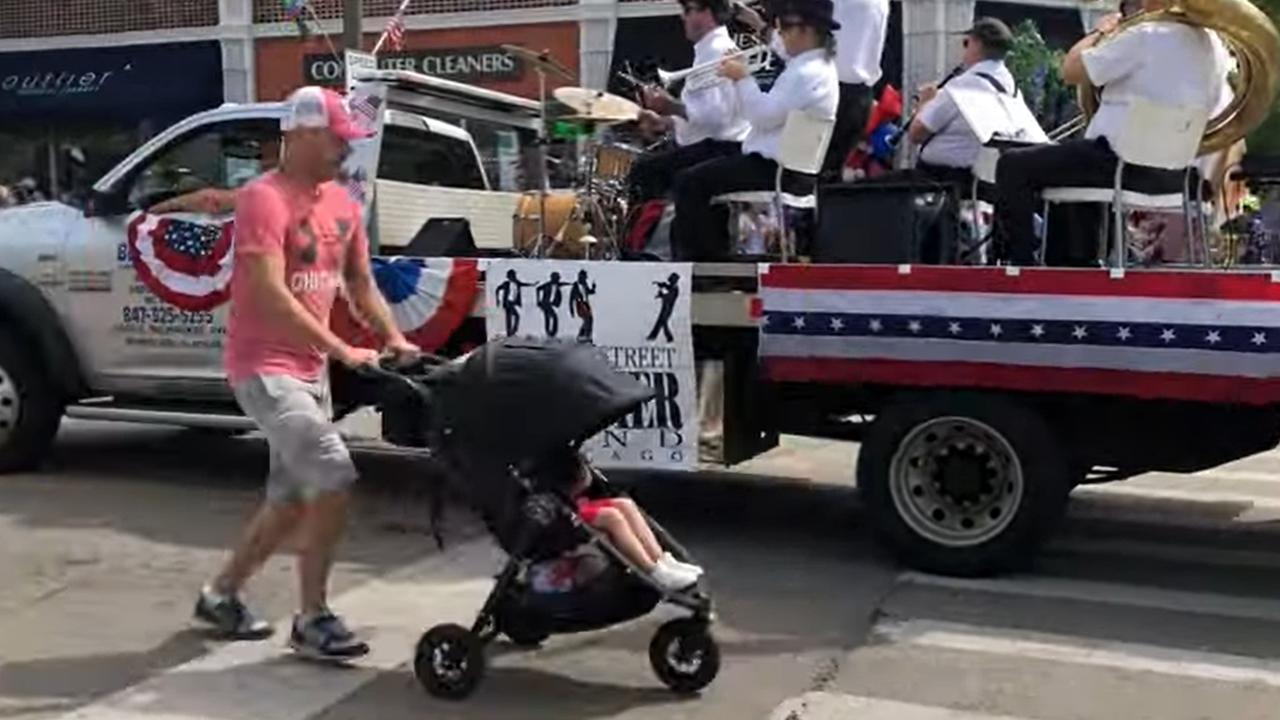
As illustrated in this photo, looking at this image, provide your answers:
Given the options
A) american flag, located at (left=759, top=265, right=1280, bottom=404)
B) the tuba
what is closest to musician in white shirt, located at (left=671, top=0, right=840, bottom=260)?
american flag, located at (left=759, top=265, right=1280, bottom=404)

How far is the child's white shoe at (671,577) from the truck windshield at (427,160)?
4.04 meters

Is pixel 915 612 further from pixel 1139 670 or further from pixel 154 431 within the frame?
pixel 154 431

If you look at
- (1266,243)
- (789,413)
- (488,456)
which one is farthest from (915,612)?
(1266,243)

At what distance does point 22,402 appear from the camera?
29.7ft

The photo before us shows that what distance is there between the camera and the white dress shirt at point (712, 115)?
8438 millimetres

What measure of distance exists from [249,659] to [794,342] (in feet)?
8.48

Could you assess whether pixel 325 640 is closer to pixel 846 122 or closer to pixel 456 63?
pixel 846 122

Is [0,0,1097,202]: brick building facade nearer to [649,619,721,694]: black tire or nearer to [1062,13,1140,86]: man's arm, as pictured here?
[1062,13,1140,86]: man's arm

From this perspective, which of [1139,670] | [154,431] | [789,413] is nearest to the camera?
[1139,670]

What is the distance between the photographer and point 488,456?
5375 millimetres

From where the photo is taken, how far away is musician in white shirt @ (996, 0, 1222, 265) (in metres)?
7.06

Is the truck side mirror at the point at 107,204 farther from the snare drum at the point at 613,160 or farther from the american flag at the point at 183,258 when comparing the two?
the snare drum at the point at 613,160

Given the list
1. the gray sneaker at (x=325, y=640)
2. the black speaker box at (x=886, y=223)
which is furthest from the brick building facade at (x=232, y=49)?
the gray sneaker at (x=325, y=640)

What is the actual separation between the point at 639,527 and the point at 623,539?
10cm
